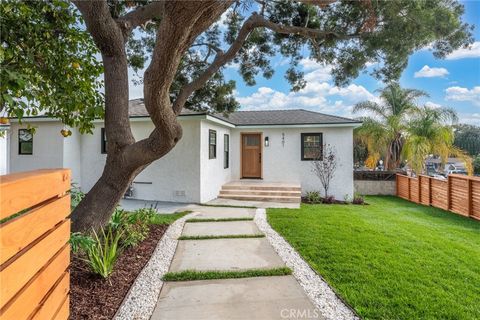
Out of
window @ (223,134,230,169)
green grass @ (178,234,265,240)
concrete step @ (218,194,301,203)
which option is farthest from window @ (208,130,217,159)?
green grass @ (178,234,265,240)

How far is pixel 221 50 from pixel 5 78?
640cm

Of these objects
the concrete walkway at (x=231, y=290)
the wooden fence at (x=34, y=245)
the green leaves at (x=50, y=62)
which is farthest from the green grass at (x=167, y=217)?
the wooden fence at (x=34, y=245)

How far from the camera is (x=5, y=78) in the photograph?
8.34 ft

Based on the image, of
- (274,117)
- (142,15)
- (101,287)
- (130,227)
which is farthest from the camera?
(274,117)

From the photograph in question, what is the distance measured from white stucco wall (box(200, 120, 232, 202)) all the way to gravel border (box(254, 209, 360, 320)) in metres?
4.85

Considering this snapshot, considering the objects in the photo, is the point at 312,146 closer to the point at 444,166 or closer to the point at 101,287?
the point at 444,166

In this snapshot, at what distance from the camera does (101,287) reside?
11.3 ft

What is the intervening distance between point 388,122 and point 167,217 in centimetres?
1370

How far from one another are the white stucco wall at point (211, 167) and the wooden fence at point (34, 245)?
757 centimetres

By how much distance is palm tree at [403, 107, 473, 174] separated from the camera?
12.9 m

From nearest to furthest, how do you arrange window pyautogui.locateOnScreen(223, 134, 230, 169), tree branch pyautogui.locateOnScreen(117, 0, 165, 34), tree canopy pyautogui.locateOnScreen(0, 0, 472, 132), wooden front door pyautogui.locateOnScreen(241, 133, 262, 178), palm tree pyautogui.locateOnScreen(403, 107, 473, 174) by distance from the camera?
tree canopy pyautogui.locateOnScreen(0, 0, 472, 132) → tree branch pyautogui.locateOnScreen(117, 0, 165, 34) → window pyautogui.locateOnScreen(223, 134, 230, 169) → palm tree pyautogui.locateOnScreen(403, 107, 473, 174) → wooden front door pyautogui.locateOnScreen(241, 133, 262, 178)

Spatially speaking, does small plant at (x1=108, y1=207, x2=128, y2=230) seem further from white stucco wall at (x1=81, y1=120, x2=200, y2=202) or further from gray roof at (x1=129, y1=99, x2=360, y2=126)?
gray roof at (x1=129, y1=99, x2=360, y2=126)

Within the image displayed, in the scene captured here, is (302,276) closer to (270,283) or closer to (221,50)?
(270,283)

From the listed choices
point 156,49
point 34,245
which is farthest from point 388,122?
point 34,245
